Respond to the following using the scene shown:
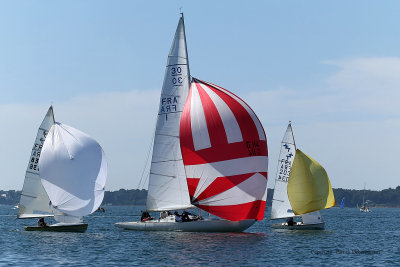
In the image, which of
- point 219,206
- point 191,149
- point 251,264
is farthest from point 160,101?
point 251,264

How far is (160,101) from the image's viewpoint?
47.2 metres

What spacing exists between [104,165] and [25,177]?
558cm

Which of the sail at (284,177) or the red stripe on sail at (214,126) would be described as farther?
the sail at (284,177)

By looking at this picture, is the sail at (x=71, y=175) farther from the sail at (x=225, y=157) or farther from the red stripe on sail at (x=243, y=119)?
the red stripe on sail at (x=243, y=119)

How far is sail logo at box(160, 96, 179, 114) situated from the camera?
46.7 meters

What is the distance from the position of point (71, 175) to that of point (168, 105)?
26.5ft

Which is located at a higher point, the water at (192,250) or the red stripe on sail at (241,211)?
the red stripe on sail at (241,211)

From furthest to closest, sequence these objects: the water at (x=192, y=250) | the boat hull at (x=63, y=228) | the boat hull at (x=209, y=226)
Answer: the boat hull at (x=63, y=228) → the boat hull at (x=209, y=226) → the water at (x=192, y=250)

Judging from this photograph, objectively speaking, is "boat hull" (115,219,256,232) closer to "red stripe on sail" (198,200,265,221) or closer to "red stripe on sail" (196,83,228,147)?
"red stripe on sail" (198,200,265,221)

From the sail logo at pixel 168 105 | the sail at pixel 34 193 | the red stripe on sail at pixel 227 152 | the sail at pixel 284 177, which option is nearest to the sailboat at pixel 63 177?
the sail at pixel 34 193

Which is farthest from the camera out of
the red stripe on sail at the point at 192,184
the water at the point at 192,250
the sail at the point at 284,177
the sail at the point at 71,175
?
the sail at the point at 284,177

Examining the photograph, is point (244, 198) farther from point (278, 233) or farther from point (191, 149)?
point (278, 233)

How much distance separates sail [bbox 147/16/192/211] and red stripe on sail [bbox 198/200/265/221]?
3.72 m

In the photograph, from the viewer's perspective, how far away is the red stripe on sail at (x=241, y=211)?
42.8m
